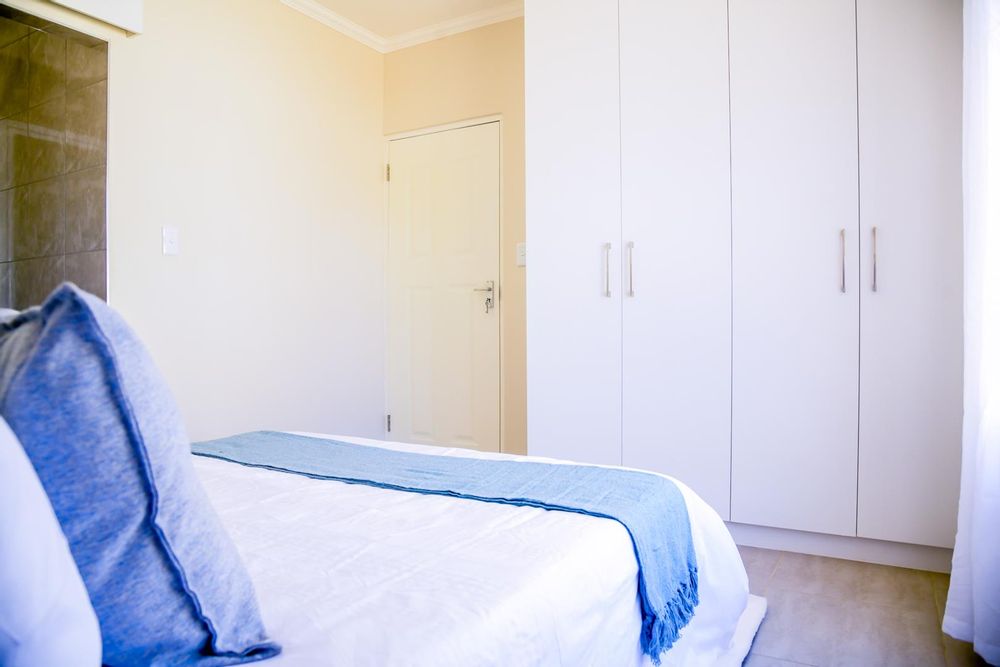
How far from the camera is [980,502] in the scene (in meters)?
1.74

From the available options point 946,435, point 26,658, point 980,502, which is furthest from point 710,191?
point 26,658

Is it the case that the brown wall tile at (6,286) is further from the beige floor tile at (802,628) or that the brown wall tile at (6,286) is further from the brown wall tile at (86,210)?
the beige floor tile at (802,628)

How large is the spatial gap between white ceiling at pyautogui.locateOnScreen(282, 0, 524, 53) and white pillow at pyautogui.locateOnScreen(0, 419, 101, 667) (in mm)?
3493

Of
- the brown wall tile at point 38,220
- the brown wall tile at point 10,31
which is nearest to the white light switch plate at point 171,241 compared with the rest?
the brown wall tile at point 38,220

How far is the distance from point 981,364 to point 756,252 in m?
0.97

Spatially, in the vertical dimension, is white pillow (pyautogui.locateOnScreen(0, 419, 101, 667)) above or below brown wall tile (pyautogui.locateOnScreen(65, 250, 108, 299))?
below

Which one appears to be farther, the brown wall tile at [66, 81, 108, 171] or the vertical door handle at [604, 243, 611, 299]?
the vertical door handle at [604, 243, 611, 299]

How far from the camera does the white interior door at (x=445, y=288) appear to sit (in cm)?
381

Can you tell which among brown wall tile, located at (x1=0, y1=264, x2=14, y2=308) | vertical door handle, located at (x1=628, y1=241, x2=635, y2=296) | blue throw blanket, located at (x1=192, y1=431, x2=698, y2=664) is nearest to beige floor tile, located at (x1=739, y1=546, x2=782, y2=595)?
blue throw blanket, located at (x1=192, y1=431, x2=698, y2=664)

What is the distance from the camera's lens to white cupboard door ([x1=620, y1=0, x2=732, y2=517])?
2.71m

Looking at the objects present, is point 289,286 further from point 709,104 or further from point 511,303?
point 709,104

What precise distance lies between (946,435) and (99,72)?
340 cm

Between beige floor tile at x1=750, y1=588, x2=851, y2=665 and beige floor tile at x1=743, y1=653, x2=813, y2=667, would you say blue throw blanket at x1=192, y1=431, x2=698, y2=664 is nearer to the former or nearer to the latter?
beige floor tile at x1=743, y1=653, x2=813, y2=667

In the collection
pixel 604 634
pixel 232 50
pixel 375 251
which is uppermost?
pixel 232 50
